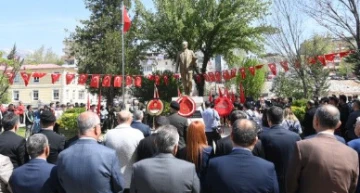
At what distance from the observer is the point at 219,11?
3331 centimetres

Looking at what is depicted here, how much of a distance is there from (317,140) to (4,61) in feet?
110

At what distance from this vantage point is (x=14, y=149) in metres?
5.38

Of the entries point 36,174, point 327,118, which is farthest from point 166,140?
point 327,118

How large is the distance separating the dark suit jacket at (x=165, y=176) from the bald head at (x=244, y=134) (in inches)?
18.0

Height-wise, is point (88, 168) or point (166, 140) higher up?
point (166, 140)

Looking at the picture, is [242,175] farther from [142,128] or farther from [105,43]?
[105,43]

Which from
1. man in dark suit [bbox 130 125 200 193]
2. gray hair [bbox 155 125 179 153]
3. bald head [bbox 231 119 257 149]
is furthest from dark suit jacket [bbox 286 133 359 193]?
gray hair [bbox 155 125 179 153]

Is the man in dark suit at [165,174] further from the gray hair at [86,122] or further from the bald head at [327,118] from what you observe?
the bald head at [327,118]

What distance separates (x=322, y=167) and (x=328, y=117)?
0.47 m

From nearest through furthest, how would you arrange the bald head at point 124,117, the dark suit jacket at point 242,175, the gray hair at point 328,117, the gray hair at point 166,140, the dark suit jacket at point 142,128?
the dark suit jacket at point 242,175 → the gray hair at point 166,140 → the gray hair at point 328,117 → the bald head at point 124,117 → the dark suit jacket at point 142,128

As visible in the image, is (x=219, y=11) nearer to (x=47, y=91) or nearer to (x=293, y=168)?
(x=293, y=168)

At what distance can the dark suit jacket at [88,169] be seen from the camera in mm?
3945

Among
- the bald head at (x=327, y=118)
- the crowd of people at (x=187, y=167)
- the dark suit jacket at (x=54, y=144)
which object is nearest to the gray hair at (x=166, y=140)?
the crowd of people at (x=187, y=167)

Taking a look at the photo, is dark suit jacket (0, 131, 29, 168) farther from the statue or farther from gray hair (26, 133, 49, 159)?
the statue
